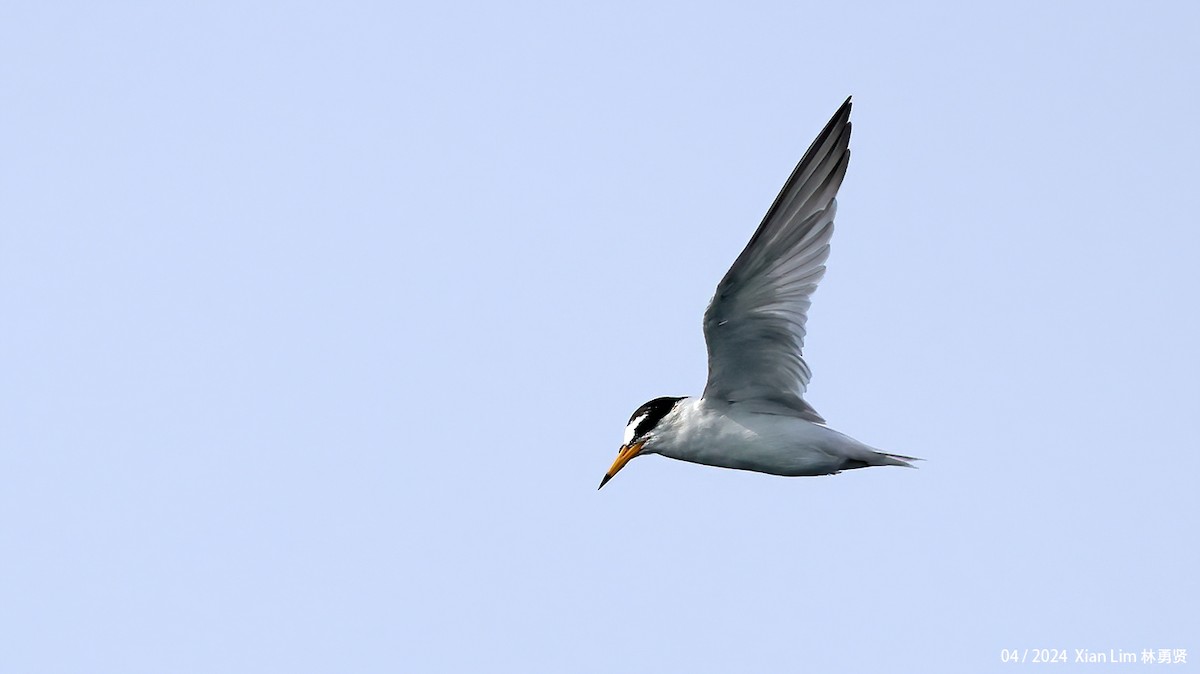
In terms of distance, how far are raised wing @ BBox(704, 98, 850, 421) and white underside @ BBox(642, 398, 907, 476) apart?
356 mm

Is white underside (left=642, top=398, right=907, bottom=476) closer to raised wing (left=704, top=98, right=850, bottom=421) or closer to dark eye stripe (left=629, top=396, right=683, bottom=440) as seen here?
dark eye stripe (left=629, top=396, right=683, bottom=440)

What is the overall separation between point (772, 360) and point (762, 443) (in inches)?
29.3

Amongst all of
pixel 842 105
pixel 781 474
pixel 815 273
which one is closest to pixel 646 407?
pixel 781 474

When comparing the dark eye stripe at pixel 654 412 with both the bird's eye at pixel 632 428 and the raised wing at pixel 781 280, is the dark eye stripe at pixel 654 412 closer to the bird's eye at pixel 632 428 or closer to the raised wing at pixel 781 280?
the bird's eye at pixel 632 428

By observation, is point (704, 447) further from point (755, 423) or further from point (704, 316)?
point (704, 316)

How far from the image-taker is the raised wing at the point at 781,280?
29.8ft

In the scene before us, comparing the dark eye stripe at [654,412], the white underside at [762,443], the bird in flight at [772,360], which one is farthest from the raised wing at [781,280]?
the dark eye stripe at [654,412]

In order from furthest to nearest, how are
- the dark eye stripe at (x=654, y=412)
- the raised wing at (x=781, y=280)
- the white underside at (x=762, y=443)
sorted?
1. the dark eye stripe at (x=654, y=412)
2. the white underside at (x=762, y=443)
3. the raised wing at (x=781, y=280)

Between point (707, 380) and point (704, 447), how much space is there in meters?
0.62

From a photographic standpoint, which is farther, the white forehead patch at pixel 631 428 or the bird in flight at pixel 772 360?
the white forehead patch at pixel 631 428

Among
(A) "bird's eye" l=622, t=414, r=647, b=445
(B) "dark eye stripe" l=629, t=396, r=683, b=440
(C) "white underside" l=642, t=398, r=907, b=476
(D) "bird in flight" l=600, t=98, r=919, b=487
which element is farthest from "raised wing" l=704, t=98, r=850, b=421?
(A) "bird's eye" l=622, t=414, r=647, b=445

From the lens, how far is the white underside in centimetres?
961

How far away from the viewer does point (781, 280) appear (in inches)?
365

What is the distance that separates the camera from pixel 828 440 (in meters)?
9.58
